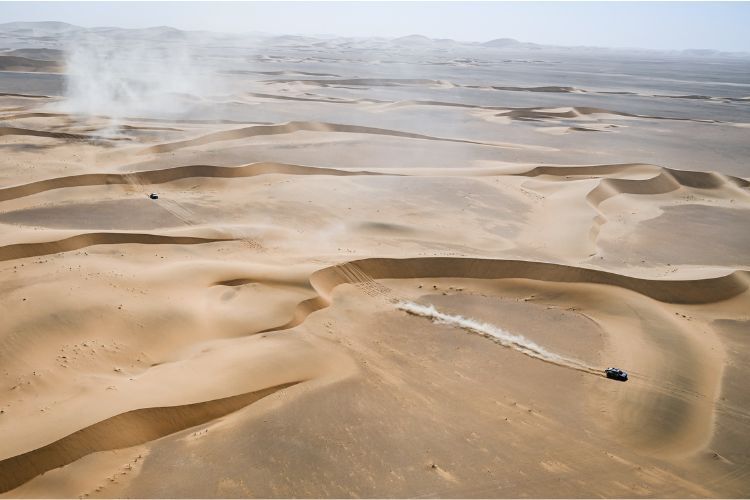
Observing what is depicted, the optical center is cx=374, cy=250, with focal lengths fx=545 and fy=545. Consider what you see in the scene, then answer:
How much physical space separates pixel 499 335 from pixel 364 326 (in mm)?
2141

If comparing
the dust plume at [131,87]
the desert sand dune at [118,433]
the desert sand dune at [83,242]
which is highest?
the dust plume at [131,87]

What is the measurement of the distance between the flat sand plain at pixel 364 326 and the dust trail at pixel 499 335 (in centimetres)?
5

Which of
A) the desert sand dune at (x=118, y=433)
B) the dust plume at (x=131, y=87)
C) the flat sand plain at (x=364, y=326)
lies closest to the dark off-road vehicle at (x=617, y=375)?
the flat sand plain at (x=364, y=326)

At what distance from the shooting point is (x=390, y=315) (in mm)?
9117

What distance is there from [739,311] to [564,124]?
2311 cm

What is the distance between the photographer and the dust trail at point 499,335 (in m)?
7.93

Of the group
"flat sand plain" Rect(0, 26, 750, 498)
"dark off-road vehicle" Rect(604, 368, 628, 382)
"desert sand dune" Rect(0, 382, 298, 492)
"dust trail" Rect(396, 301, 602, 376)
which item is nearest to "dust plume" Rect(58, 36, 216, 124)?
"flat sand plain" Rect(0, 26, 750, 498)

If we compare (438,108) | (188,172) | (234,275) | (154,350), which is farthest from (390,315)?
(438,108)

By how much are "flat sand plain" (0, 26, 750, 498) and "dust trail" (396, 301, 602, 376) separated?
5 cm

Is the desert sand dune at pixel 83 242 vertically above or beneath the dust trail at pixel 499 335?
above

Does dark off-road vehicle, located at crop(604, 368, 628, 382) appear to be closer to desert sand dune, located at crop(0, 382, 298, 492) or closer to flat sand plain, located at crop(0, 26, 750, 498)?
flat sand plain, located at crop(0, 26, 750, 498)

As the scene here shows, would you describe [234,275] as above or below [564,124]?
below

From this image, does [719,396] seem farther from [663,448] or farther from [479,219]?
[479,219]

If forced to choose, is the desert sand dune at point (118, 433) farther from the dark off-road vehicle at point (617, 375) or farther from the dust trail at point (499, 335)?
the dark off-road vehicle at point (617, 375)
